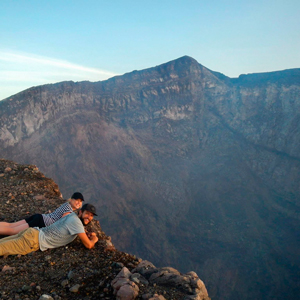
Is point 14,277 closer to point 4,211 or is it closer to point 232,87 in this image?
point 4,211

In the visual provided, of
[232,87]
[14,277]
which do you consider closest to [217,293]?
[14,277]

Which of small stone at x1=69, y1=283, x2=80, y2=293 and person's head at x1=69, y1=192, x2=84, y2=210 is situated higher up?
person's head at x1=69, y1=192, x2=84, y2=210

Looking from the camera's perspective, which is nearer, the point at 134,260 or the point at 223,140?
the point at 134,260

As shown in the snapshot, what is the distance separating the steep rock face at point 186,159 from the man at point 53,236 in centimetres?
2112

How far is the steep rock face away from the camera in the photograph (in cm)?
2442

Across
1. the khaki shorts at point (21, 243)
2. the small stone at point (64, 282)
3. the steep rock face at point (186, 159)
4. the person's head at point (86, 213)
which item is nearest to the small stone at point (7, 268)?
the khaki shorts at point (21, 243)

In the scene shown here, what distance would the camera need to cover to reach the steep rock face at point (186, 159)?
2442 centimetres

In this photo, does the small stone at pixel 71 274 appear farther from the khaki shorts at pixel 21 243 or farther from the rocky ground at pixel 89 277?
the khaki shorts at pixel 21 243

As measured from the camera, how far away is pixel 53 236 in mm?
4289

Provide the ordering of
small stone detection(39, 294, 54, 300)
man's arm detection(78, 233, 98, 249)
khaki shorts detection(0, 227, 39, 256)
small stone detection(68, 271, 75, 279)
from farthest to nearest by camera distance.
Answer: man's arm detection(78, 233, 98, 249)
khaki shorts detection(0, 227, 39, 256)
small stone detection(68, 271, 75, 279)
small stone detection(39, 294, 54, 300)

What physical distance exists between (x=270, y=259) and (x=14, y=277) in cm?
2631

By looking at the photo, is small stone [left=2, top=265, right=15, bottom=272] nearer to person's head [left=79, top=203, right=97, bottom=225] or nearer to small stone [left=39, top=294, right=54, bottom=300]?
small stone [left=39, top=294, right=54, bottom=300]

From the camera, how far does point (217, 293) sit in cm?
2100

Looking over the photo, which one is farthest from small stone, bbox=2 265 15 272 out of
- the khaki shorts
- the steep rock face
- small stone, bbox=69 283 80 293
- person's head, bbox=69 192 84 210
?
the steep rock face
